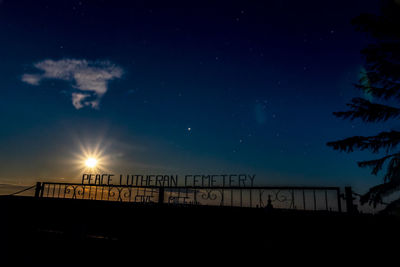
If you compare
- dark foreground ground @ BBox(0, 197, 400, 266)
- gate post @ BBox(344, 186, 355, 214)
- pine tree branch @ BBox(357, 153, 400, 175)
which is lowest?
dark foreground ground @ BBox(0, 197, 400, 266)

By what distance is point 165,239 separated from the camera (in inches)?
340

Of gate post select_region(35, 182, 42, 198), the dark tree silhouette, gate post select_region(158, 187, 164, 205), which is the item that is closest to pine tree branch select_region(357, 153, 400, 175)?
the dark tree silhouette

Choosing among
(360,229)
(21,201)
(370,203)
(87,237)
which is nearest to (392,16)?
(370,203)

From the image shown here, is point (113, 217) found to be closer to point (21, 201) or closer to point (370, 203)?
point (21, 201)

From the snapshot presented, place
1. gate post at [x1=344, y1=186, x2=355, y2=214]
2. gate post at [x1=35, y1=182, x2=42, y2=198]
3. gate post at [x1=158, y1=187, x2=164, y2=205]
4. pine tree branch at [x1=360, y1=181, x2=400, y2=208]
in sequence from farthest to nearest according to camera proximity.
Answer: gate post at [x1=35, y1=182, x2=42, y2=198]
gate post at [x1=158, y1=187, x2=164, y2=205]
gate post at [x1=344, y1=186, x2=355, y2=214]
pine tree branch at [x1=360, y1=181, x2=400, y2=208]

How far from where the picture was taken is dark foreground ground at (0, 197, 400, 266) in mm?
6320

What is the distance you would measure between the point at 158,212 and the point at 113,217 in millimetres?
2001

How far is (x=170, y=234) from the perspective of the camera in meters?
8.62

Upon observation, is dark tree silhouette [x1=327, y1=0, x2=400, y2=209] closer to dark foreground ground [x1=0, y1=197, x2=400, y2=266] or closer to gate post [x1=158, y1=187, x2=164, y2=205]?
dark foreground ground [x1=0, y1=197, x2=400, y2=266]

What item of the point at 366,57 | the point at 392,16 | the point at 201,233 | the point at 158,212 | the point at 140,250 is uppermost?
the point at 392,16

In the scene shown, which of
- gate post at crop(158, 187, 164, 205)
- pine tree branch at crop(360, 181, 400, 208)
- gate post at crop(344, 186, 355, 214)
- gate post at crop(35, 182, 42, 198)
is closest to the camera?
pine tree branch at crop(360, 181, 400, 208)

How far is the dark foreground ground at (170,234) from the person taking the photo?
6320 mm

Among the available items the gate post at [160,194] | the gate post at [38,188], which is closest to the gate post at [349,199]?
the gate post at [160,194]

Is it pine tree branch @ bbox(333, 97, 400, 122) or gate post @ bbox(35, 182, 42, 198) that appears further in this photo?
gate post @ bbox(35, 182, 42, 198)
